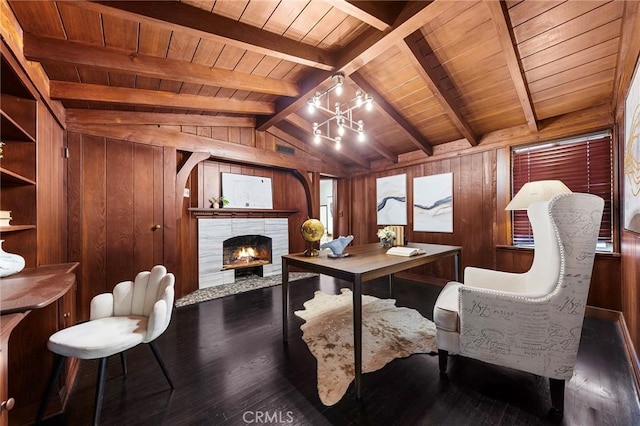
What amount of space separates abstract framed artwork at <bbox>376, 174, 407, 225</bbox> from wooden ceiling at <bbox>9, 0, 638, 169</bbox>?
1.52 meters

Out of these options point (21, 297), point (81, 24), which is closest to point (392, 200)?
point (81, 24)

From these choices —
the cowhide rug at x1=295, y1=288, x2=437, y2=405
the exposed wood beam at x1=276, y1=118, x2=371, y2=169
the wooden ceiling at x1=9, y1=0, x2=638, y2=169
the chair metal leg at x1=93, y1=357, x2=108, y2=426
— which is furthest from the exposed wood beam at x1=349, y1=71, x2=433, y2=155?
the chair metal leg at x1=93, y1=357, x2=108, y2=426

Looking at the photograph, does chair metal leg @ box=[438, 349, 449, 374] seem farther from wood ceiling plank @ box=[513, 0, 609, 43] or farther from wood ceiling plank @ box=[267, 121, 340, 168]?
wood ceiling plank @ box=[267, 121, 340, 168]

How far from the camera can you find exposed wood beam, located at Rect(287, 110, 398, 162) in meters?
3.69

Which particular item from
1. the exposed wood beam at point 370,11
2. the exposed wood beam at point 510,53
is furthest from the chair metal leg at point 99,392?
the exposed wood beam at point 510,53

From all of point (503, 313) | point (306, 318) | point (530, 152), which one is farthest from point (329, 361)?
point (530, 152)

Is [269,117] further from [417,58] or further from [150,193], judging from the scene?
[417,58]

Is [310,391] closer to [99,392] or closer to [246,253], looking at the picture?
[99,392]

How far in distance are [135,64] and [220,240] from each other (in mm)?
2574

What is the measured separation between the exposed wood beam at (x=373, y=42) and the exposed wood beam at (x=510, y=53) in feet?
1.49

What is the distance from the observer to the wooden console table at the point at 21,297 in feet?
2.91

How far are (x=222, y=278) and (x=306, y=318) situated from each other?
194cm

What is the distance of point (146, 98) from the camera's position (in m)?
2.56

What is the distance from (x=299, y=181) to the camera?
16.3 feet
